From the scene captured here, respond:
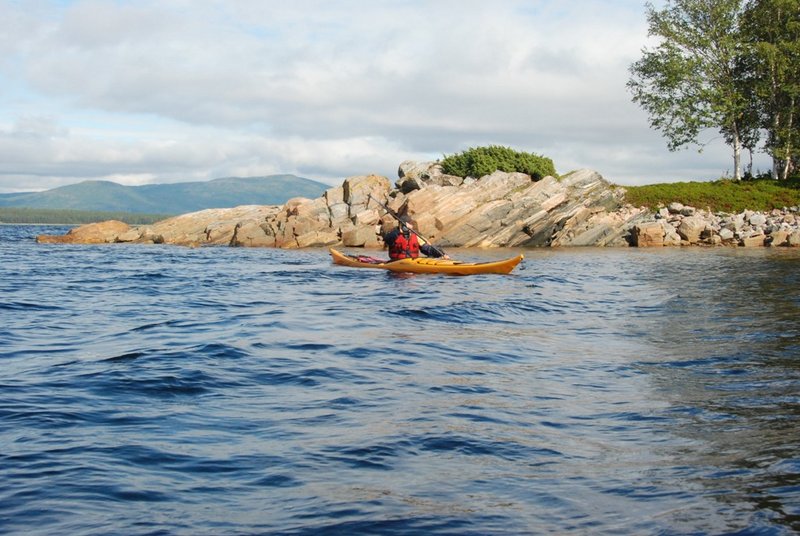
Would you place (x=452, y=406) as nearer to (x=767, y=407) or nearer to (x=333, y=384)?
(x=333, y=384)

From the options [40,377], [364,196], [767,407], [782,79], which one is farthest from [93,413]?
[782,79]

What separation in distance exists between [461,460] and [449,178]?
3706 centimetres

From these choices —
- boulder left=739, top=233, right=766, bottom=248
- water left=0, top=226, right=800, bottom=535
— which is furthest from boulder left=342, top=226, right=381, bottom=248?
water left=0, top=226, right=800, bottom=535

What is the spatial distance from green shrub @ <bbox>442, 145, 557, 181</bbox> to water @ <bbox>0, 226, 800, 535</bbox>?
89.0 ft

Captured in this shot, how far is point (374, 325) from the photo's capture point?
13.2 m

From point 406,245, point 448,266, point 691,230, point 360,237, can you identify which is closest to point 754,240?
point 691,230

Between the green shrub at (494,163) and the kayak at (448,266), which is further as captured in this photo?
the green shrub at (494,163)

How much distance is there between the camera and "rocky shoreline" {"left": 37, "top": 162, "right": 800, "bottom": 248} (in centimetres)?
3822

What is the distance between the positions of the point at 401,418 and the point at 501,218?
3272 cm

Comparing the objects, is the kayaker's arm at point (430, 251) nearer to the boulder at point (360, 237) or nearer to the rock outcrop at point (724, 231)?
the boulder at point (360, 237)

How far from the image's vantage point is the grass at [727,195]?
4206 cm

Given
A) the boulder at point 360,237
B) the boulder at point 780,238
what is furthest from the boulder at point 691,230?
the boulder at point 360,237

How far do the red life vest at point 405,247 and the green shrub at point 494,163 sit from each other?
19.9 meters

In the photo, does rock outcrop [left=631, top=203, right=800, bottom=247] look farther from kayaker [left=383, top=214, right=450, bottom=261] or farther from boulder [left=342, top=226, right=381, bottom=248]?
kayaker [left=383, top=214, right=450, bottom=261]
